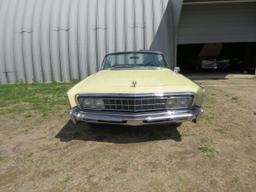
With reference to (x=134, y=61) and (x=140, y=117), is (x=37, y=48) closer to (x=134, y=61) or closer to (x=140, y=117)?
(x=134, y=61)

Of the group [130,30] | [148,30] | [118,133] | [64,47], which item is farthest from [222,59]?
[118,133]

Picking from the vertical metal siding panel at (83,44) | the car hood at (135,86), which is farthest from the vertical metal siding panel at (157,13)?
the car hood at (135,86)

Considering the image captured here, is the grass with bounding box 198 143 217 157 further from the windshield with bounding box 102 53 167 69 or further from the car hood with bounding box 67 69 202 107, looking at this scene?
the windshield with bounding box 102 53 167 69

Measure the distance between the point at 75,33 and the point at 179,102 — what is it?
7866 millimetres

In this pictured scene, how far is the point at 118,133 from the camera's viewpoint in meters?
4.51

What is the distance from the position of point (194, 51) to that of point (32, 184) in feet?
54.1

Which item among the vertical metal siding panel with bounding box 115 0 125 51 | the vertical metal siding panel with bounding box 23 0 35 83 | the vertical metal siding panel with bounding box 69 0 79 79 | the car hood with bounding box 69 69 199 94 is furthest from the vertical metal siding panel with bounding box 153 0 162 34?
the car hood with bounding box 69 69 199 94

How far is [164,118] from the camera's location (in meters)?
3.76

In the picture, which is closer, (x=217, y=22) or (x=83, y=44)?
(x=83, y=44)

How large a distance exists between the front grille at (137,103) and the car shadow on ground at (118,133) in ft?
2.15

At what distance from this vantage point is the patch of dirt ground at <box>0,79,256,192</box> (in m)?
3.00

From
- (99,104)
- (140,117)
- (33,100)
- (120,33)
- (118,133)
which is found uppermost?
(120,33)

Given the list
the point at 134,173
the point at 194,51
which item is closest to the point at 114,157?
the point at 134,173

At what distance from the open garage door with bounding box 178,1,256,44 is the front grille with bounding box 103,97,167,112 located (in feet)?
30.2
